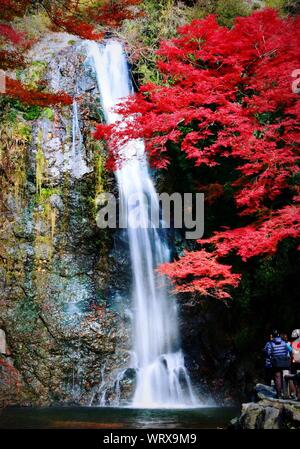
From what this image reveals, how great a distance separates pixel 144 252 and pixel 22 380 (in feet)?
15.3

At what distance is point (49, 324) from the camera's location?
1250 cm

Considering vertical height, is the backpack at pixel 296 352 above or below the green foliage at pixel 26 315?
below

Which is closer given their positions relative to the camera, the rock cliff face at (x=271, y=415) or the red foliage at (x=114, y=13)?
the rock cliff face at (x=271, y=415)

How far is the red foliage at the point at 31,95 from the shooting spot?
13992 mm

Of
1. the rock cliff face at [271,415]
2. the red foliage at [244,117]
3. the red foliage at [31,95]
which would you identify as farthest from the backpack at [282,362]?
the red foliage at [31,95]

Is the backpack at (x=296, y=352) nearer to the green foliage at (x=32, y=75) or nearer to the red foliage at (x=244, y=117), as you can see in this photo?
the red foliage at (x=244, y=117)

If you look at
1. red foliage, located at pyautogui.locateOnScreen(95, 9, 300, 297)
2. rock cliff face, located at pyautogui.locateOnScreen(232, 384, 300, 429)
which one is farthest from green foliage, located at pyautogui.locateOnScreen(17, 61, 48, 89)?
rock cliff face, located at pyautogui.locateOnScreen(232, 384, 300, 429)

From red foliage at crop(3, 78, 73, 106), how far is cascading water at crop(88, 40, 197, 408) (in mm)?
1439

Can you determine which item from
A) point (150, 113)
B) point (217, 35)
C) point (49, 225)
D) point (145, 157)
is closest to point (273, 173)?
point (150, 113)

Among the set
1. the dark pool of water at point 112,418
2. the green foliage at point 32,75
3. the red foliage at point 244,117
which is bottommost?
the dark pool of water at point 112,418

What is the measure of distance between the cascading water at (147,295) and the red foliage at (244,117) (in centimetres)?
153

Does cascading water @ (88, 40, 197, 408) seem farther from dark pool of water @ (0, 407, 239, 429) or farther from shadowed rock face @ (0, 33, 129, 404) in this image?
dark pool of water @ (0, 407, 239, 429)

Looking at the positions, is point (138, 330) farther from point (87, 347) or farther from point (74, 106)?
point (74, 106)

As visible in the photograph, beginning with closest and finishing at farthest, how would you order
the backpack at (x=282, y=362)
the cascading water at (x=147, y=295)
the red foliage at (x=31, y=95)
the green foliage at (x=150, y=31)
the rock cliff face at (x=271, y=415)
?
the rock cliff face at (x=271, y=415) < the backpack at (x=282, y=362) < the cascading water at (x=147, y=295) < the red foliage at (x=31, y=95) < the green foliage at (x=150, y=31)
